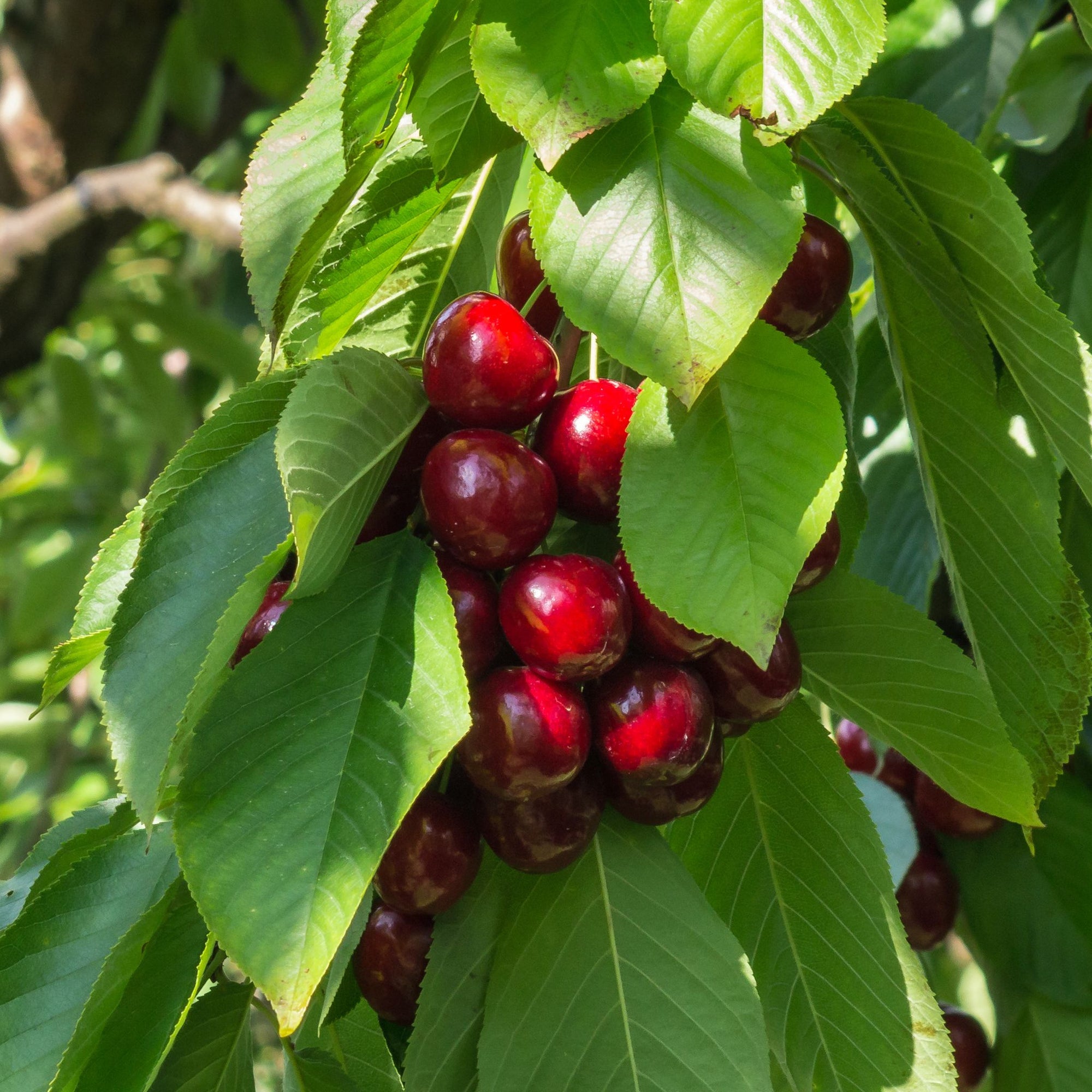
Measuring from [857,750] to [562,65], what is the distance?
77 centimetres

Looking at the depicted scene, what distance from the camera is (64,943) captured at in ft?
2.23

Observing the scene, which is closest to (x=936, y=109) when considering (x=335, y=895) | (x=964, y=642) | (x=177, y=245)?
(x=964, y=642)

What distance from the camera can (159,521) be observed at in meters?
0.58

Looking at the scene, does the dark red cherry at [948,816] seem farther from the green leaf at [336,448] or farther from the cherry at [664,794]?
the green leaf at [336,448]

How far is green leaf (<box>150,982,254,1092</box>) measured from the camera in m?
0.67

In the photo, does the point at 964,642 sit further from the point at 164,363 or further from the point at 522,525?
the point at 164,363

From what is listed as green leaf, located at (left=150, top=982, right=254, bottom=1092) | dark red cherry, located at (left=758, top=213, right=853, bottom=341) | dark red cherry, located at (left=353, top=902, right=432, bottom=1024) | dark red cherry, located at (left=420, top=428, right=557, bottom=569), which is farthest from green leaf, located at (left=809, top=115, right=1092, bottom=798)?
green leaf, located at (left=150, top=982, right=254, bottom=1092)

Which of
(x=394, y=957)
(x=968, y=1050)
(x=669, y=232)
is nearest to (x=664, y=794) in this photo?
(x=394, y=957)

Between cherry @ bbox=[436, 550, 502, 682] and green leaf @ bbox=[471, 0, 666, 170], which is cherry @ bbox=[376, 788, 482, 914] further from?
green leaf @ bbox=[471, 0, 666, 170]

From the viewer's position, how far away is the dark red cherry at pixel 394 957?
0.65 m

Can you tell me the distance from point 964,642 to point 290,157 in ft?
2.31

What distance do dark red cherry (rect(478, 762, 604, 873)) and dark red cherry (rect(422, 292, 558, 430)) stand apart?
187mm

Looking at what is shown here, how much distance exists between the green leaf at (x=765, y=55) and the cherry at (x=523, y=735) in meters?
0.28

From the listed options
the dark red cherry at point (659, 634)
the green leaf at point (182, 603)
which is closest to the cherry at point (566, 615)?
the dark red cherry at point (659, 634)
